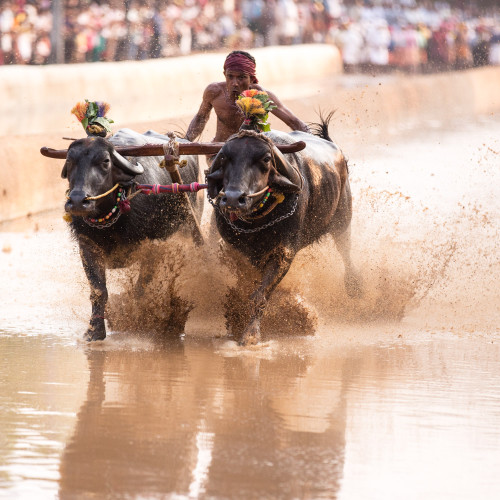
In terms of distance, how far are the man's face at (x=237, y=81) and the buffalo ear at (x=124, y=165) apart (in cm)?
121

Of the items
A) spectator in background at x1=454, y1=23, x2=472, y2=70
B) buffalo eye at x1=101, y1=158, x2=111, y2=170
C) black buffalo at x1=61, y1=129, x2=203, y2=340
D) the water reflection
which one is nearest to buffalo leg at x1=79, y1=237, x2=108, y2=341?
black buffalo at x1=61, y1=129, x2=203, y2=340

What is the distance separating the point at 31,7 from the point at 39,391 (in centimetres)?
1329

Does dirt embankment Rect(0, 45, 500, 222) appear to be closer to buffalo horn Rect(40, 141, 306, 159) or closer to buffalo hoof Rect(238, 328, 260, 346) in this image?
buffalo horn Rect(40, 141, 306, 159)

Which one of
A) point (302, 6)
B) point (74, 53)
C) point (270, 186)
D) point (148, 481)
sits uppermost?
point (302, 6)

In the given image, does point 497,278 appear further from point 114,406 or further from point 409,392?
point 114,406

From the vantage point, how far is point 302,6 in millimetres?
29578

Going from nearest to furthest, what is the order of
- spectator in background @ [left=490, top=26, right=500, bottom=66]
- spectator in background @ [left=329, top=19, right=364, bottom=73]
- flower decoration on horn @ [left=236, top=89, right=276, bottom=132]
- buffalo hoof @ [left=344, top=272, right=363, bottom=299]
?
flower decoration on horn @ [left=236, top=89, right=276, bottom=132] → buffalo hoof @ [left=344, top=272, right=363, bottom=299] → spectator in background @ [left=329, top=19, right=364, bottom=73] → spectator in background @ [left=490, top=26, right=500, bottom=66]

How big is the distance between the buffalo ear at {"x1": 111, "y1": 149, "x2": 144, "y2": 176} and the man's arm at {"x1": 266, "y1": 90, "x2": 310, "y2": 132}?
54.3 inches

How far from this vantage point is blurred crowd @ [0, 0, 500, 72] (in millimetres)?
18312

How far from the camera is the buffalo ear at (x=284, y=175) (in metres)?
7.26

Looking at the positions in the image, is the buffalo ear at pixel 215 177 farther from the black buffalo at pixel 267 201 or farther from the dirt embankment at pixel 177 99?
the dirt embankment at pixel 177 99

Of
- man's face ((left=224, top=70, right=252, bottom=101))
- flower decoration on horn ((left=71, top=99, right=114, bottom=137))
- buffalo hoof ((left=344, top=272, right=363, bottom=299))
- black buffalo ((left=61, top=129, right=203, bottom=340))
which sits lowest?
buffalo hoof ((left=344, top=272, right=363, bottom=299))

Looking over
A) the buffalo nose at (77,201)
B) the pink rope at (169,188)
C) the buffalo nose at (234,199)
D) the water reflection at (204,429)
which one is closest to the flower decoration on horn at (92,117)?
the pink rope at (169,188)

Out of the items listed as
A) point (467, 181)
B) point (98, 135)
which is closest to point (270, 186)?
point (98, 135)
